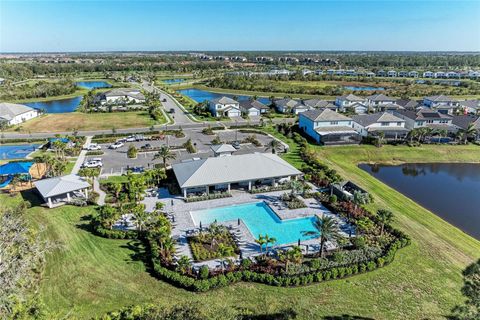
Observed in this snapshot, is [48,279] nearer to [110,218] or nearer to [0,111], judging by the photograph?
[110,218]

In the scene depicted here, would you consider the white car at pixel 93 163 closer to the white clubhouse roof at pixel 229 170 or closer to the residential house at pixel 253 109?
the white clubhouse roof at pixel 229 170

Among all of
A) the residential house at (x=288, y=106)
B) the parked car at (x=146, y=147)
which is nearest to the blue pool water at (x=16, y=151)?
the parked car at (x=146, y=147)

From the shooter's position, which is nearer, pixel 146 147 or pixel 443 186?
pixel 443 186

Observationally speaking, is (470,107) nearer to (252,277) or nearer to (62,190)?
(252,277)

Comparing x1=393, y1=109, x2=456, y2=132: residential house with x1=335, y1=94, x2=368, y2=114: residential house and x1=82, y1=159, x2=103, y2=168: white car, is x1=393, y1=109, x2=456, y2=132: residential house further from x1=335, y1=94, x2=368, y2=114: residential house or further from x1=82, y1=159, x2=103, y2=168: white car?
x1=82, y1=159, x2=103, y2=168: white car

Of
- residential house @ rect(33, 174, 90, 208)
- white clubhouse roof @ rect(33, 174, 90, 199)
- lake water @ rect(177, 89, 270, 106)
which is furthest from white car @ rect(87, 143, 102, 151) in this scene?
lake water @ rect(177, 89, 270, 106)

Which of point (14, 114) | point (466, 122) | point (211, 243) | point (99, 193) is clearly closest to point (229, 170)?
point (211, 243)

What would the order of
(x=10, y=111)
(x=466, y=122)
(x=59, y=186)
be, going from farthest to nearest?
(x=10, y=111), (x=466, y=122), (x=59, y=186)
